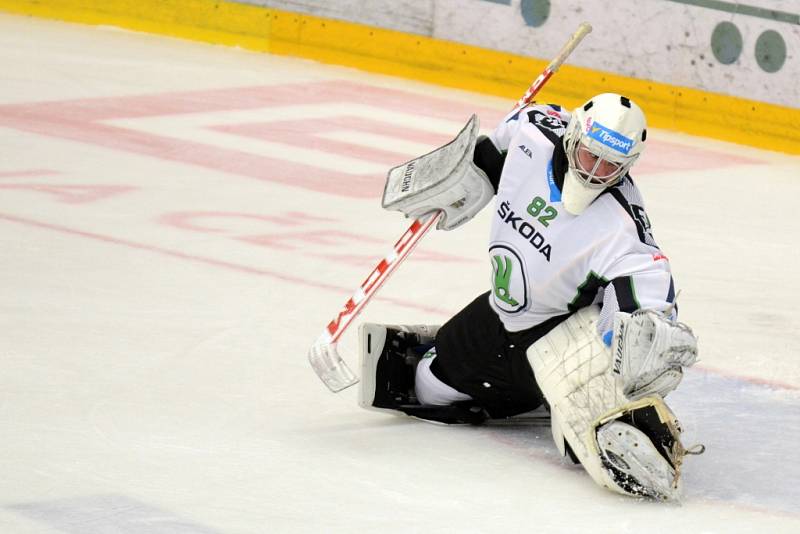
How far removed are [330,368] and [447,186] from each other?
0.50 m

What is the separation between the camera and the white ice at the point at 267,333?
354 cm

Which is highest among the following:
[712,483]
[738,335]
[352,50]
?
[712,483]

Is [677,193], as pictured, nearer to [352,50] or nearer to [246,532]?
[352,50]

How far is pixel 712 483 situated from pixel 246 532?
108 cm

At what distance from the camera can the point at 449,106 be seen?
8695 millimetres

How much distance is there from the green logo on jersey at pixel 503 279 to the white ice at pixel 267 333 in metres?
0.33

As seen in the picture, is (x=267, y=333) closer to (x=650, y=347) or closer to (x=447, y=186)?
(x=447, y=186)

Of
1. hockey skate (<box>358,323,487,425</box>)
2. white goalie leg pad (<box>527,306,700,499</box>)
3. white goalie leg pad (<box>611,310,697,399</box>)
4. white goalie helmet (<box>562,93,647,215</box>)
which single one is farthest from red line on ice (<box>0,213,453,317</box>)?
white goalie leg pad (<box>611,310,697,399</box>)

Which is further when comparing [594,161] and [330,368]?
[330,368]

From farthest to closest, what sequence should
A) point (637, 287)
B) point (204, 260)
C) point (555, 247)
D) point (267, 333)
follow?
point (204, 260), point (267, 333), point (555, 247), point (637, 287)

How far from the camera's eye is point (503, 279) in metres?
3.91

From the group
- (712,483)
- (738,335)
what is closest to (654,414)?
(712,483)

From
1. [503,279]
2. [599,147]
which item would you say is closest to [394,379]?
[503,279]

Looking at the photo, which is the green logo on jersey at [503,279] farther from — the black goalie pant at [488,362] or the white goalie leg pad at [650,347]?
the white goalie leg pad at [650,347]
